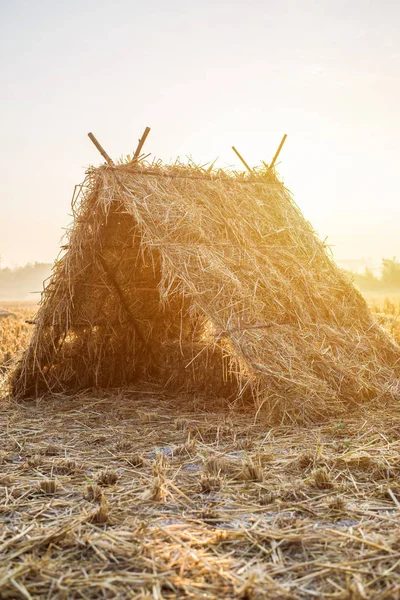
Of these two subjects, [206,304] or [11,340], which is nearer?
[206,304]

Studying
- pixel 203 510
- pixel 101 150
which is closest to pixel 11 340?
pixel 101 150

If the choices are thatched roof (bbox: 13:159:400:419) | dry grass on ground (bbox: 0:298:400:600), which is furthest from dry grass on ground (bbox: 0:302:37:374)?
dry grass on ground (bbox: 0:298:400:600)

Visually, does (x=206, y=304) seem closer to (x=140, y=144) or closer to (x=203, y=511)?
(x=140, y=144)

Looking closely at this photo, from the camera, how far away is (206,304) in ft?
18.3

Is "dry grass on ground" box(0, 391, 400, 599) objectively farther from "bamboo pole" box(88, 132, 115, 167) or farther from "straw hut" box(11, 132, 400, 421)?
"bamboo pole" box(88, 132, 115, 167)

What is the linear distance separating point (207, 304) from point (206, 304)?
10 millimetres

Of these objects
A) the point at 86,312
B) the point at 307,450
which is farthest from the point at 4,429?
the point at 307,450

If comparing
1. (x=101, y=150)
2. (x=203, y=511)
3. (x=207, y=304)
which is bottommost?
(x=203, y=511)

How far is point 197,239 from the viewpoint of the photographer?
6281 millimetres

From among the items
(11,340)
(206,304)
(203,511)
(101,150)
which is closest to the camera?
(203,511)

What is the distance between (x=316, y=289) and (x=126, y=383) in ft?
9.37

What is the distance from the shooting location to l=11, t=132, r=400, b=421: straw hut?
553 centimetres

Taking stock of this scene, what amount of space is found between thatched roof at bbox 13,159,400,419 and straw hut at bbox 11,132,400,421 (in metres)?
0.02

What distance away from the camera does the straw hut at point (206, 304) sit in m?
5.53
